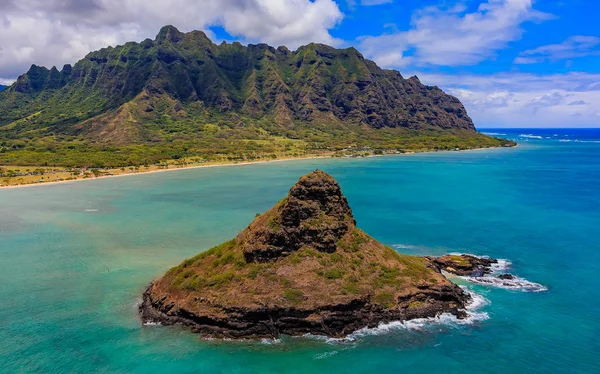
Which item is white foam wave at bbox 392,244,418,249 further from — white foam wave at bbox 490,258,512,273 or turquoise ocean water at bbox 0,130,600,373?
white foam wave at bbox 490,258,512,273

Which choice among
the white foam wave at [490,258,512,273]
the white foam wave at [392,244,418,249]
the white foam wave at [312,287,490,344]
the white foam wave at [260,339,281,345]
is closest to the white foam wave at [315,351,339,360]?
the white foam wave at [312,287,490,344]

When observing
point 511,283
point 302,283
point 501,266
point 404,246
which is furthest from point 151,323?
point 501,266

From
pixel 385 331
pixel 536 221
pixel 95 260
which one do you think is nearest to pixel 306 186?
pixel 385 331

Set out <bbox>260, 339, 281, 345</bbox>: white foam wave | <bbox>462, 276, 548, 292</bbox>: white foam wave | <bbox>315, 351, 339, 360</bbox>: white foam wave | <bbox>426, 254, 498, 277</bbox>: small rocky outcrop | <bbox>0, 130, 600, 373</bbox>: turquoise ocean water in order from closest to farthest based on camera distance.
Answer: <bbox>315, 351, 339, 360</bbox>: white foam wave
<bbox>0, 130, 600, 373</bbox>: turquoise ocean water
<bbox>260, 339, 281, 345</bbox>: white foam wave
<bbox>462, 276, 548, 292</bbox>: white foam wave
<bbox>426, 254, 498, 277</bbox>: small rocky outcrop

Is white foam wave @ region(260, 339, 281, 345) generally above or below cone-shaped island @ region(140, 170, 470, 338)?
below

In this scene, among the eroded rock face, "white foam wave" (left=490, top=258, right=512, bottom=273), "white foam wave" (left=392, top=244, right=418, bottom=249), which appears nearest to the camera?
the eroded rock face

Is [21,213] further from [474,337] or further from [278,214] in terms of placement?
[474,337]

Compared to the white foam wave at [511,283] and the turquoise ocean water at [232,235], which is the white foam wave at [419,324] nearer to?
the turquoise ocean water at [232,235]
